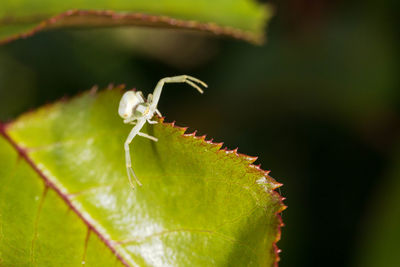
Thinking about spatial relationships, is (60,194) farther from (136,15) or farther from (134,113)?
(136,15)

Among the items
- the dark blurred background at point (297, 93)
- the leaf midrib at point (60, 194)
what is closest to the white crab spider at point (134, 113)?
the leaf midrib at point (60, 194)

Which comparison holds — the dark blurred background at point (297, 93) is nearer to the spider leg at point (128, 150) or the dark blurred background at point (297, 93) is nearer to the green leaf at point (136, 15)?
the green leaf at point (136, 15)

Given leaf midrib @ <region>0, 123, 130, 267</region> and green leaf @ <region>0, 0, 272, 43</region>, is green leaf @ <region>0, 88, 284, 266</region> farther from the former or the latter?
green leaf @ <region>0, 0, 272, 43</region>

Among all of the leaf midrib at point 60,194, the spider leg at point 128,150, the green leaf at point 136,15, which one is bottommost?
the leaf midrib at point 60,194

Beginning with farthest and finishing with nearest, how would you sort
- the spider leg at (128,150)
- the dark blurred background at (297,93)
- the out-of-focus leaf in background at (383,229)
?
the dark blurred background at (297,93) → the out-of-focus leaf in background at (383,229) → the spider leg at (128,150)

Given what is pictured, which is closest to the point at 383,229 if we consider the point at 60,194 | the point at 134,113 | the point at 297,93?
the point at 297,93

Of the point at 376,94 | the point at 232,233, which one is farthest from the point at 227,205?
the point at 376,94
